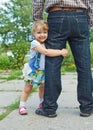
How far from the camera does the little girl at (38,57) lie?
141 inches

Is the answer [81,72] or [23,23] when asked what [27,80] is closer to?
[81,72]

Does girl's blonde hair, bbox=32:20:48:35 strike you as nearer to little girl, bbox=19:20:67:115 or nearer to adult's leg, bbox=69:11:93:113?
little girl, bbox=19:20:67:115

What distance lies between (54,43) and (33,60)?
330mm

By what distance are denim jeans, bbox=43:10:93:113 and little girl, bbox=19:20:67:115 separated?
52 mm

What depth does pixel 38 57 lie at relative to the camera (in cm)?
375

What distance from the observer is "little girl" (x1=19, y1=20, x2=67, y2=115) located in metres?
3.59

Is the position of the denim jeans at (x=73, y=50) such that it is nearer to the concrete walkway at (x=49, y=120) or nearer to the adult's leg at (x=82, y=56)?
the adult's leg at (x=82, y=56)

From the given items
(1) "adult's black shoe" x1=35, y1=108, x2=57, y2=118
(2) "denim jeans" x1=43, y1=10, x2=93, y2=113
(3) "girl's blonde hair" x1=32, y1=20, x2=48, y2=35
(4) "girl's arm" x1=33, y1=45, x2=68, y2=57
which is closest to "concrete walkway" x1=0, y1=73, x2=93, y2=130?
(1) "adult's black shoe" x1=35, y1=108, x2=57, y2=118

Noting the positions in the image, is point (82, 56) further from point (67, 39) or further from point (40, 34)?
point (40, 34)

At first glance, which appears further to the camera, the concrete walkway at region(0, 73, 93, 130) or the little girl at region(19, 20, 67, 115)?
the little girl at region(19, 20, 67, 115)

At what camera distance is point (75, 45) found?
360 centimetres

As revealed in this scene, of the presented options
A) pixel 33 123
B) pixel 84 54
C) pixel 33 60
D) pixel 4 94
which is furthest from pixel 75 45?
pixel 4 94

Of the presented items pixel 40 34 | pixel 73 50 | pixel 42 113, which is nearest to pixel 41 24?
pixel 40 34

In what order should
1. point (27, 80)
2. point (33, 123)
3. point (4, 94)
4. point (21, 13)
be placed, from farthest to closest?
point (21, 13)
point (4, 94)
point (27, 80)
point (33, 123)
